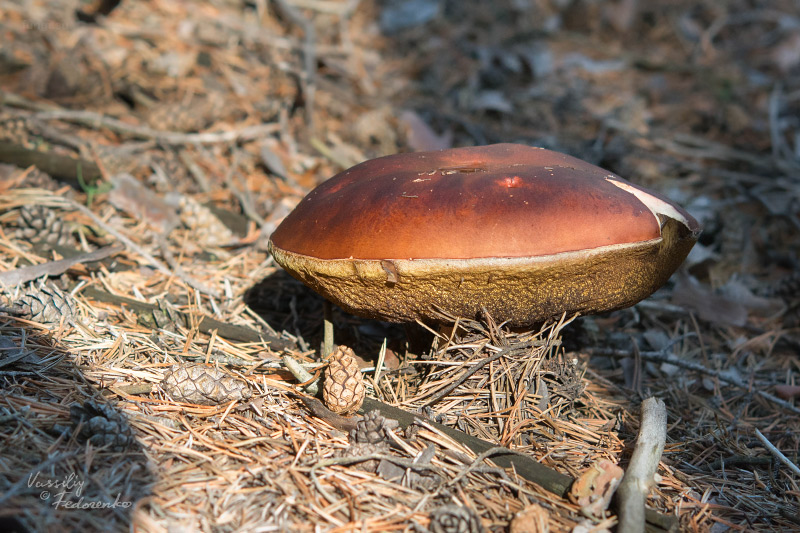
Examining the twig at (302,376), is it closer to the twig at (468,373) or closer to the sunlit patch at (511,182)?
the twig at (468,373)

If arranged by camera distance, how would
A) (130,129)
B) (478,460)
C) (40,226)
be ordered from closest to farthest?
1. (478,460)
2. (40,226)
3. (130,129)

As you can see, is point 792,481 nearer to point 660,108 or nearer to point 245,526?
point 245,526

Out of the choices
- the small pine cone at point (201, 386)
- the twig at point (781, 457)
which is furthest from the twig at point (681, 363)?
the small pine cone at point (201, 386)

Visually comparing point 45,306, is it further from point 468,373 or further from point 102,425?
point 468,373

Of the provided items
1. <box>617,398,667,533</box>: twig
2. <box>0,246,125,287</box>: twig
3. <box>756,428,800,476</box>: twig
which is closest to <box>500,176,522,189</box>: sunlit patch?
<box>617,398,667,533</box>: twig

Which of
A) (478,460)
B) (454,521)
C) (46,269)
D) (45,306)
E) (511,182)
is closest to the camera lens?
(454,521)

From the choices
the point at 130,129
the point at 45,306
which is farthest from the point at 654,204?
the point at 130,129
